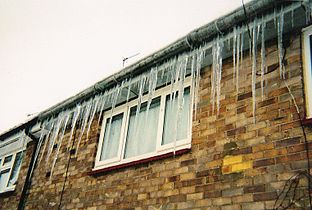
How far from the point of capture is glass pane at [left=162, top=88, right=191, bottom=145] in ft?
15.4

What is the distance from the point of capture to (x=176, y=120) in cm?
480

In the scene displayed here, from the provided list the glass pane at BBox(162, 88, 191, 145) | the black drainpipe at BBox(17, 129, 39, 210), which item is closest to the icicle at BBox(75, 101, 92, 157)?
the black drainpipe at BBox(17, 129, 39, 210)

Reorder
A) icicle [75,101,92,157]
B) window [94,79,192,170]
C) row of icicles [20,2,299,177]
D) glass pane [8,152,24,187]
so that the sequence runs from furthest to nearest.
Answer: glass pane [8,152,24,187], icicle [75,101,92,157], window [94,79,192,170], row of icicles [20,2,299,177]

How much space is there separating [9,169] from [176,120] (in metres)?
6.12

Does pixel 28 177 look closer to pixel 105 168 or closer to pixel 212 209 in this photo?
pixel 105 168

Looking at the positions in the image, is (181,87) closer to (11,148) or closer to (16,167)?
(16,167)

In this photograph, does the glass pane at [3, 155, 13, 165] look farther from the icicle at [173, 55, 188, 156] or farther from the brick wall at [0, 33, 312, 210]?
the icicle at [173, 55, 188, 156]

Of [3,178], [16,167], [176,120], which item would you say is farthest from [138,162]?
[3,178]

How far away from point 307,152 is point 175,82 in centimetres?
227

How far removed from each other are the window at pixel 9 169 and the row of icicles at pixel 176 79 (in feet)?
4.83

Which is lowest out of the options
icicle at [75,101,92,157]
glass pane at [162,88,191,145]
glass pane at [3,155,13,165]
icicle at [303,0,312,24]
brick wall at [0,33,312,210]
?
brick wall at [0,33,312,210]

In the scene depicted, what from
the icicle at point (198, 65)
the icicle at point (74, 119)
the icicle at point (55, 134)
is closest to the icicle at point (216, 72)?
the icicle at point (198, 65)

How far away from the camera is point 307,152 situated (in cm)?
324

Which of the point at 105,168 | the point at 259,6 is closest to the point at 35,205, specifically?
the point at 105,168
